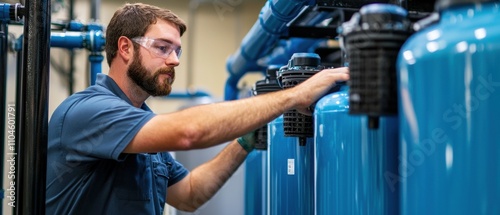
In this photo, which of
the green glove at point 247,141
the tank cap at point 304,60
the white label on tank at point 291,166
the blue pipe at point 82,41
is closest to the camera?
the tank cap at point 304,60

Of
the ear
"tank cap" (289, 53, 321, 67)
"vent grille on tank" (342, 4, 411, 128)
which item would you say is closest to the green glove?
the ear

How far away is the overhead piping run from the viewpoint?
58.3 inches

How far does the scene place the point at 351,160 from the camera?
0.93 m

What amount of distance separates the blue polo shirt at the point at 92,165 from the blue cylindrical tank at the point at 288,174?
301 mm

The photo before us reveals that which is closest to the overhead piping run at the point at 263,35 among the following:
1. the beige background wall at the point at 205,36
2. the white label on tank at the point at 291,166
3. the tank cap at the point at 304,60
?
the tank cap at the point at 304,60

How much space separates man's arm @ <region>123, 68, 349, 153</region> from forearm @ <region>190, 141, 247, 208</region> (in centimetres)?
60

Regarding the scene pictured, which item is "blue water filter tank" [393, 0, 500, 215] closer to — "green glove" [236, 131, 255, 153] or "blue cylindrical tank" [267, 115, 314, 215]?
"blue cylindrical tank" [267, 115, 314, 215]

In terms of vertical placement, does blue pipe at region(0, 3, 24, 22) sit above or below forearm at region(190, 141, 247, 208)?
above

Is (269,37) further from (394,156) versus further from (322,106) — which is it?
(394,156)

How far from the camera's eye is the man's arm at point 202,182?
1717mm

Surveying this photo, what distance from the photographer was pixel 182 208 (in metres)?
1.78

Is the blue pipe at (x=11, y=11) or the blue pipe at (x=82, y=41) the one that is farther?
the blue pipe at (x=82, y=41)

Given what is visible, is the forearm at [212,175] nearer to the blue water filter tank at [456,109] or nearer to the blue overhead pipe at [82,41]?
the blue overhead pipe at [82,41]

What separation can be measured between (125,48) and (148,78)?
0.10 meters
